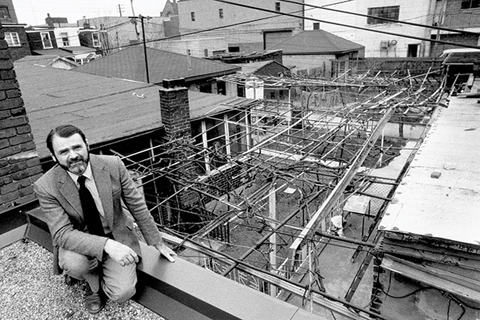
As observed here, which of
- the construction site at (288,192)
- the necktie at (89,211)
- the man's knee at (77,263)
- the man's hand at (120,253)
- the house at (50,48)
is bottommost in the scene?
the construction site at (288,192)

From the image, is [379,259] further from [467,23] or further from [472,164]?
[467,23]

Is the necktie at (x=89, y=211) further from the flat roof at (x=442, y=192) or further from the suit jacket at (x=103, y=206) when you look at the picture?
the flat roof at (x=442, y=192)

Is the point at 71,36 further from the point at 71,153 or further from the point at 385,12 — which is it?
the point at 71,153

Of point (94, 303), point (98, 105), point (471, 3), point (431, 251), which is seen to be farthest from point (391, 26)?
point (94, 303)

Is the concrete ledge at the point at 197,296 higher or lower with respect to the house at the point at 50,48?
lower

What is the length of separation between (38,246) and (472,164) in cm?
584

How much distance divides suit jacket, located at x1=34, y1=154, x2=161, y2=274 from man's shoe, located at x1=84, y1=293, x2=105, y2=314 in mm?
395

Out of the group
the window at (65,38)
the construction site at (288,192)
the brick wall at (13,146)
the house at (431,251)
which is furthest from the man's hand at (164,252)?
the window at (65,38)

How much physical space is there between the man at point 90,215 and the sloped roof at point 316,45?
90.9ft

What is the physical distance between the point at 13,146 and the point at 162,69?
1426 centimetres

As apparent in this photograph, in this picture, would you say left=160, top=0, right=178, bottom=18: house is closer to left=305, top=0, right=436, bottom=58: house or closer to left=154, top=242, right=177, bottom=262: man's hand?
left=305, top=0, right=436, bottom=58: house

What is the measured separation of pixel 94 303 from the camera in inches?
105

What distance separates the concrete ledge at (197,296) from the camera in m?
2.32

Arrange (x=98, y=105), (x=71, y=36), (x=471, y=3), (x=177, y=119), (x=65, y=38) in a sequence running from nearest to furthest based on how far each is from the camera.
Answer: (x=177, y=119) < (x=98, y=105) < (x=471, y=3) < (x=65, y=38) < (x=71, y=36)
